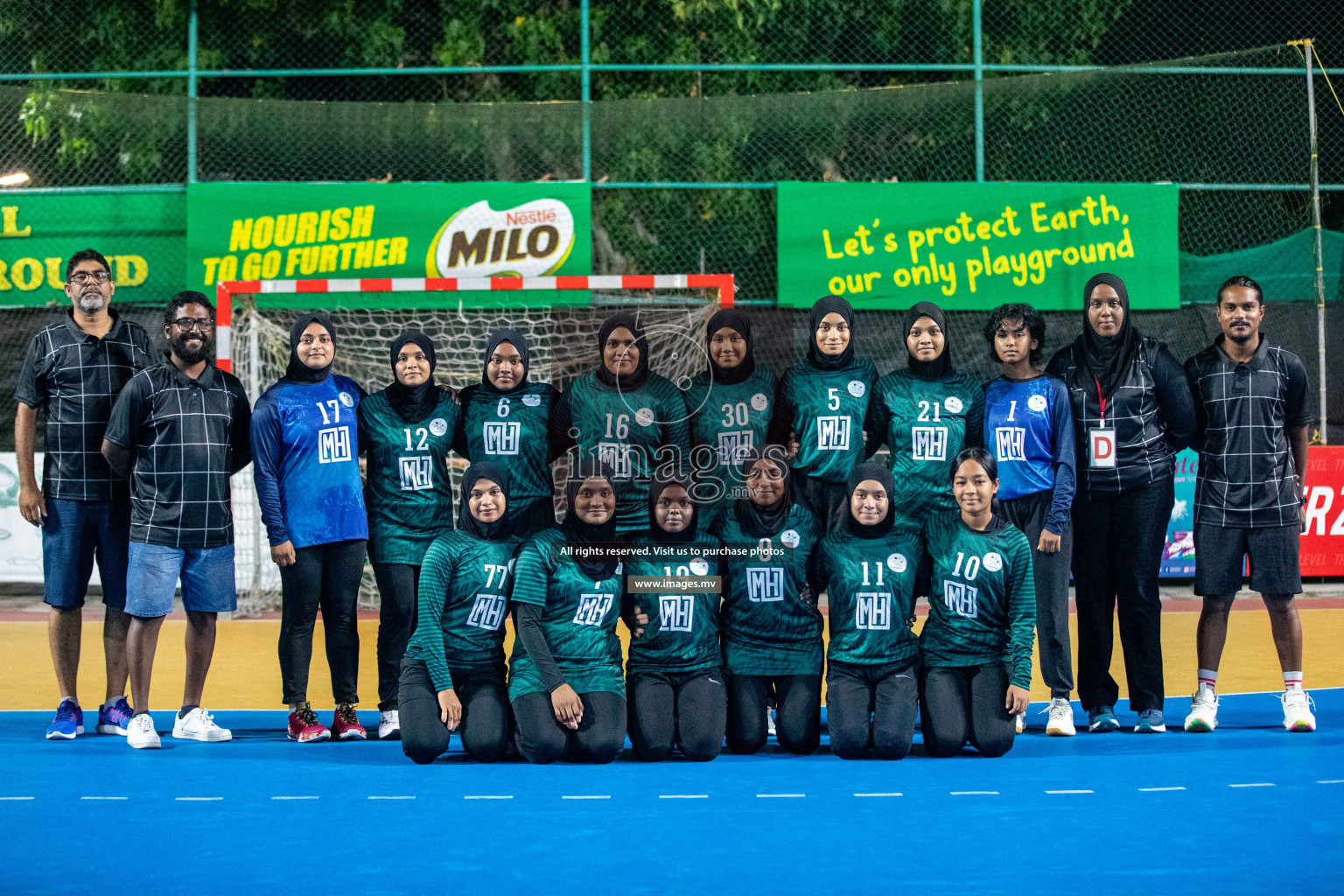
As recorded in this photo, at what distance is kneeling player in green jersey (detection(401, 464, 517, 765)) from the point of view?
17.9ft

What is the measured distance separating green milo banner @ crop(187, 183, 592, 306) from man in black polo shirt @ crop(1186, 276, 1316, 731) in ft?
20.6

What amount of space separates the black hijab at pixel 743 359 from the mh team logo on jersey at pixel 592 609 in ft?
4.01

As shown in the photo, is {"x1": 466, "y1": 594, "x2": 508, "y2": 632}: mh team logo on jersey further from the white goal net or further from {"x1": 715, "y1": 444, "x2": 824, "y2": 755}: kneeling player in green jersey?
the white goal net

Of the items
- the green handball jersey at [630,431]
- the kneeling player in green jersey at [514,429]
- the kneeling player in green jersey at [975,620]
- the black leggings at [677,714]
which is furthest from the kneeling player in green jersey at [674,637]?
the kneeling player in green jersey at [975,620]

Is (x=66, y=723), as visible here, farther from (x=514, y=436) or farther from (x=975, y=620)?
(x=975, y=620)

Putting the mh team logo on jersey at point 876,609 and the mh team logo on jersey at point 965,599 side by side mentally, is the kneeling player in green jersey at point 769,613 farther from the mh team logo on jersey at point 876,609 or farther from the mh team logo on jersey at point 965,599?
the mh team logo on jersey at point 965,599

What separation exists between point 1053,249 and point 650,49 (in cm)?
423

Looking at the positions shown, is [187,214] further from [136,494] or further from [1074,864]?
[1074,864]

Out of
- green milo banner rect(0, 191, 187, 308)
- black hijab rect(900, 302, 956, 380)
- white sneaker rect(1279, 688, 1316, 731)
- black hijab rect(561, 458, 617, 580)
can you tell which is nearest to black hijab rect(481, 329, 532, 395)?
black hijab rect(561, 458, 617, 580)

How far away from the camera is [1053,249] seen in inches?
457

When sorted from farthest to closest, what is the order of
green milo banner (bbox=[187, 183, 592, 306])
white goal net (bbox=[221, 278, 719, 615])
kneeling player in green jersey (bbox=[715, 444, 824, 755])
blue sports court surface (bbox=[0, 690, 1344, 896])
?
1. green milo banner (bbox=[187, 183, 592, 306])
2. white goal net (bbox=[221, 278, 719, 615])
3. kneeling player in green jersey (bbox=[715, 444, 824, 755])
4. blue sports court surface (bbox=[0, 690, 1344, 896])

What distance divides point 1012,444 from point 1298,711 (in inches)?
67.7

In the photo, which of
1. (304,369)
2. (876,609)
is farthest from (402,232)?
(876,609)

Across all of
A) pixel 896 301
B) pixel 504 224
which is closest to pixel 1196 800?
pixel 896 301
